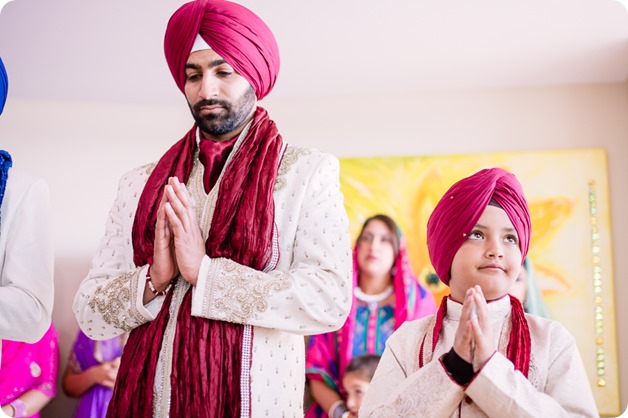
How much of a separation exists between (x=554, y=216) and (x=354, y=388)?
4.63 feet

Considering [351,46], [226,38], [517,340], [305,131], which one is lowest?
[517,340]

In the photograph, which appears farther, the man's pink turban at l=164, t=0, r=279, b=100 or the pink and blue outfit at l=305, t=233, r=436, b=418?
the pink and blue outfit at l=305, t=233, r=436, b=418

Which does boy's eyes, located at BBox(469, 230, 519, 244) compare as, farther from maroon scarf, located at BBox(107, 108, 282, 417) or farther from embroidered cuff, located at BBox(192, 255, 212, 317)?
embroidered cuff, located at BBox(192, 255, 212, 317)

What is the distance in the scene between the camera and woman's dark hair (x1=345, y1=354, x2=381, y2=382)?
157 inches

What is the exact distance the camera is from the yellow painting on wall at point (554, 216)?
404cm

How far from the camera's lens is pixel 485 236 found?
1.63 m

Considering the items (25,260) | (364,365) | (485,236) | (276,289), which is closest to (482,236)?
(485,236)

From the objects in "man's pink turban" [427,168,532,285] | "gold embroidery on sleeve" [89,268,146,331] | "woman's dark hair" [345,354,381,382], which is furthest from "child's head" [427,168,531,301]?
"woman's dark hair" [345,354,381,382]

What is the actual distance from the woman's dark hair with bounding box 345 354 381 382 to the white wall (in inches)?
45.7

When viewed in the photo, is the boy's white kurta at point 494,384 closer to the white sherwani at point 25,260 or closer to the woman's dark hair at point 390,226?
the white sherwani at point 25,260

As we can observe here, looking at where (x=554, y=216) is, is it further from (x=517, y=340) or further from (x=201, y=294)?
(x=201, y=294)

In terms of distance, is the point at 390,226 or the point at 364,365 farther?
the point at 390,226

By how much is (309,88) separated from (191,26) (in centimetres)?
267

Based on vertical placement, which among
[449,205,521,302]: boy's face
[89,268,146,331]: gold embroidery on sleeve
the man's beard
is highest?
the man's beard
